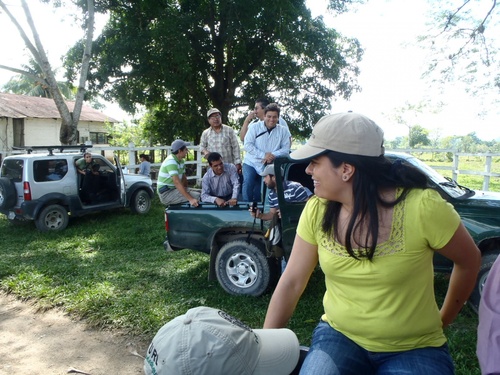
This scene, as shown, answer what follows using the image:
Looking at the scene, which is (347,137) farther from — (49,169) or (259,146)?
(49,169)

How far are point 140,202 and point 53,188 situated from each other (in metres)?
2.28

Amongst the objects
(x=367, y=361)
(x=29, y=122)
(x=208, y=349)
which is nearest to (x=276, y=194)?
(x=367, y=361)

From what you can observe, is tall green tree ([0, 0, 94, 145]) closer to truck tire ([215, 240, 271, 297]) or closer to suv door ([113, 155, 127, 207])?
suv door ([113, 155, 127, 207])

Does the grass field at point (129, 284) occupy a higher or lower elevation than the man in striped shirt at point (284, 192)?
lower

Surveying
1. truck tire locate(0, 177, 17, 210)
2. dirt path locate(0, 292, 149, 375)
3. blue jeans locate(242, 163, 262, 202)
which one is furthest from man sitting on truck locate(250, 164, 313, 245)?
truck tire locate(0, 177, 17, 210)

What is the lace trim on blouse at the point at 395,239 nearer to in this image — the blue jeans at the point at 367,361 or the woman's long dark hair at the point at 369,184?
the woman's long dark hair at the point at 369,184

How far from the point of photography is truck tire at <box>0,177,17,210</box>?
892cm

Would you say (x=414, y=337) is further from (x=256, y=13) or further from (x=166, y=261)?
(x=256, y=13)

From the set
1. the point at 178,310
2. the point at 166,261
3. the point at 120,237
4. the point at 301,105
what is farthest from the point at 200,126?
the point at 178,310

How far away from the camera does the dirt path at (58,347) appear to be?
384 cm

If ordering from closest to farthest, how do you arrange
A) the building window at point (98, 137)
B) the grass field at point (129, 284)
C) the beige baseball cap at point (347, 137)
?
the beige baseball cap at point (347, 137), the grass field at point (129, 284), the building window at point (98, 137)

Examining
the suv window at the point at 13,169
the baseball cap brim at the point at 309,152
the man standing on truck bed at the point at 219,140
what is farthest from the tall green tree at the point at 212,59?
the baseball cap brim at the point at 309,152

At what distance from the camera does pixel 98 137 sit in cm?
3491

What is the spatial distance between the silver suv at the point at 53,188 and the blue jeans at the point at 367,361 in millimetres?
8603
